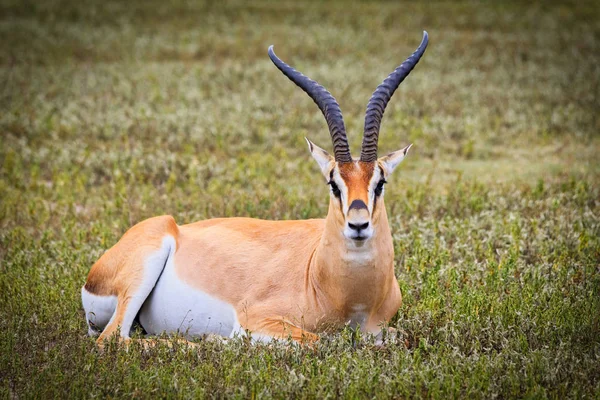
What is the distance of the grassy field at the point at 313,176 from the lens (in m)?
5.91

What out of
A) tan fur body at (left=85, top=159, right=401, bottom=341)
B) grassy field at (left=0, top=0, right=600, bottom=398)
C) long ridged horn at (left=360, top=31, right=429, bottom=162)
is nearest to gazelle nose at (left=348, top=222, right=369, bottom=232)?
tan fur body at (left=85, top=159, right=401, bottom=341)

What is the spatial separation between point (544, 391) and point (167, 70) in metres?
18.0

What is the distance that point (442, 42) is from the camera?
25.2 metres

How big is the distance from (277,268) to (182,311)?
3.11 feet

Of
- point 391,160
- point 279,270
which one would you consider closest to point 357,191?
point 391,160

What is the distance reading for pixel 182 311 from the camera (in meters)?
7.15

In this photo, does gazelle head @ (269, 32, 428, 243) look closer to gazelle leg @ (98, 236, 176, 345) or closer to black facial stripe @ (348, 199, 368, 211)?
black facial stripe @ (348, 199, 368, 211)

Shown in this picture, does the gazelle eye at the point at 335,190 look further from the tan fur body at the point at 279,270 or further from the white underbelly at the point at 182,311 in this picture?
the white underbelly at the point at 182,311

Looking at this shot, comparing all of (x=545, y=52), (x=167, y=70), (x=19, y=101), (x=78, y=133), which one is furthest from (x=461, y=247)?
(x=545, y=52)

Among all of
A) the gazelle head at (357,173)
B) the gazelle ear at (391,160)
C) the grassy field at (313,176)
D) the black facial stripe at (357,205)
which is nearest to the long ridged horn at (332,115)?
the gazelle head at (357,173)

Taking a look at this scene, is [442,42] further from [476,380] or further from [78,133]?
[476,380]

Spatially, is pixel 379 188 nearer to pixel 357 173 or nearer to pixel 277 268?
pixel 357 173

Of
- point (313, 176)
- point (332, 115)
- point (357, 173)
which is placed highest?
point (332, 115)

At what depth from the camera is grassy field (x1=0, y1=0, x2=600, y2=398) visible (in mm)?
5906
